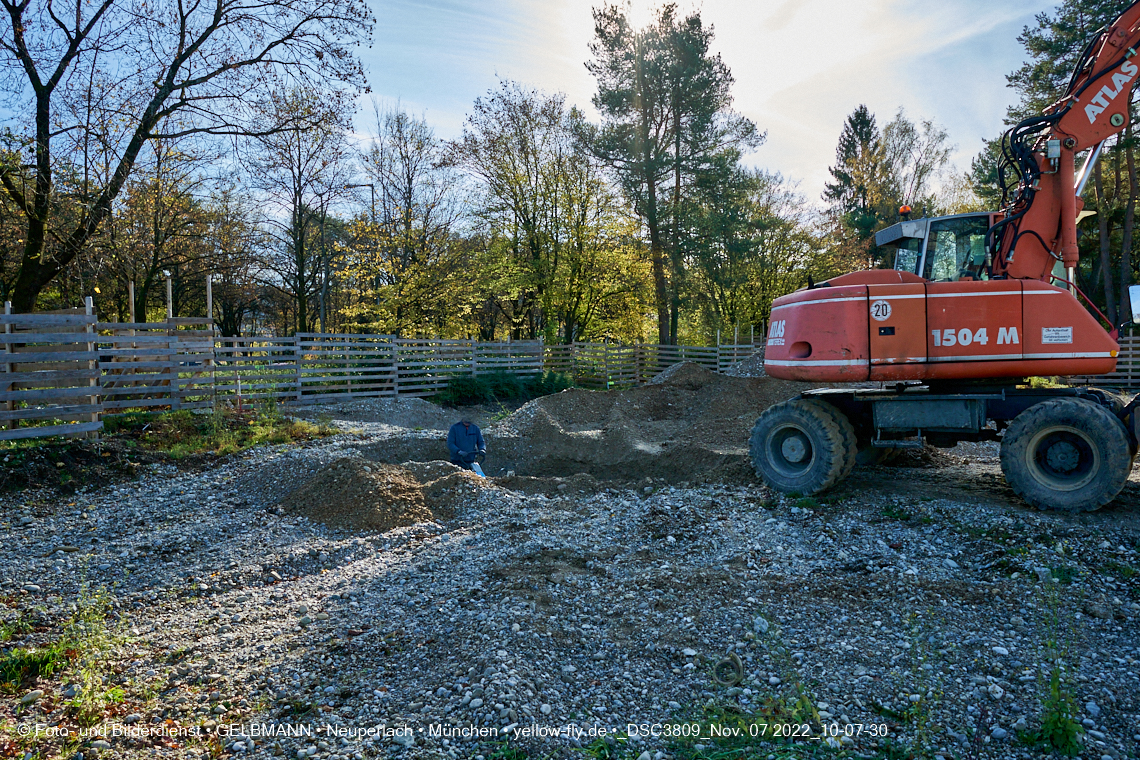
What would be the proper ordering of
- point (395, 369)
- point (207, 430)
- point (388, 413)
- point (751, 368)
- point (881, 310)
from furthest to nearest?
1. point (751, 368)
2. point (395, 369)
3. point (388, 413)
4. point (207, 430)
5. point (881, 310)

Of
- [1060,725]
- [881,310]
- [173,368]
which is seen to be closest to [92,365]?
[173,368]

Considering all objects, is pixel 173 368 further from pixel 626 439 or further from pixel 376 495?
pixel 626 439

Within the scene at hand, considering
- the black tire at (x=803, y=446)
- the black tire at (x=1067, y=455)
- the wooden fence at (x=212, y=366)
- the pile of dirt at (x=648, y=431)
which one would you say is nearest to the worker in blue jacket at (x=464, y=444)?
the pile of dirt at (x=648, y=431)

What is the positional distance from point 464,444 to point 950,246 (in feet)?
19.5

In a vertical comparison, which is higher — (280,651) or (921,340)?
(921,340)

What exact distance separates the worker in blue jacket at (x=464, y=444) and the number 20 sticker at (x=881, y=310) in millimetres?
4999

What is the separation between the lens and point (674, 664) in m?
3.47

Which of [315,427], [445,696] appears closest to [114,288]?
[315,427]

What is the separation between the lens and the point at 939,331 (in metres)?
5.81

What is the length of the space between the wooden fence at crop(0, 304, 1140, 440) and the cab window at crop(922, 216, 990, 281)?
2.45 meters

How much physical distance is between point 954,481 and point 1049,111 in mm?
3657

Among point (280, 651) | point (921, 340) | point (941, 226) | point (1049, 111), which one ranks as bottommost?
point (280, 651)

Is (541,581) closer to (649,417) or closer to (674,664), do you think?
(674,664)

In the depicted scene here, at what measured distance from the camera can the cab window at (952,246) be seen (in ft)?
20.5
